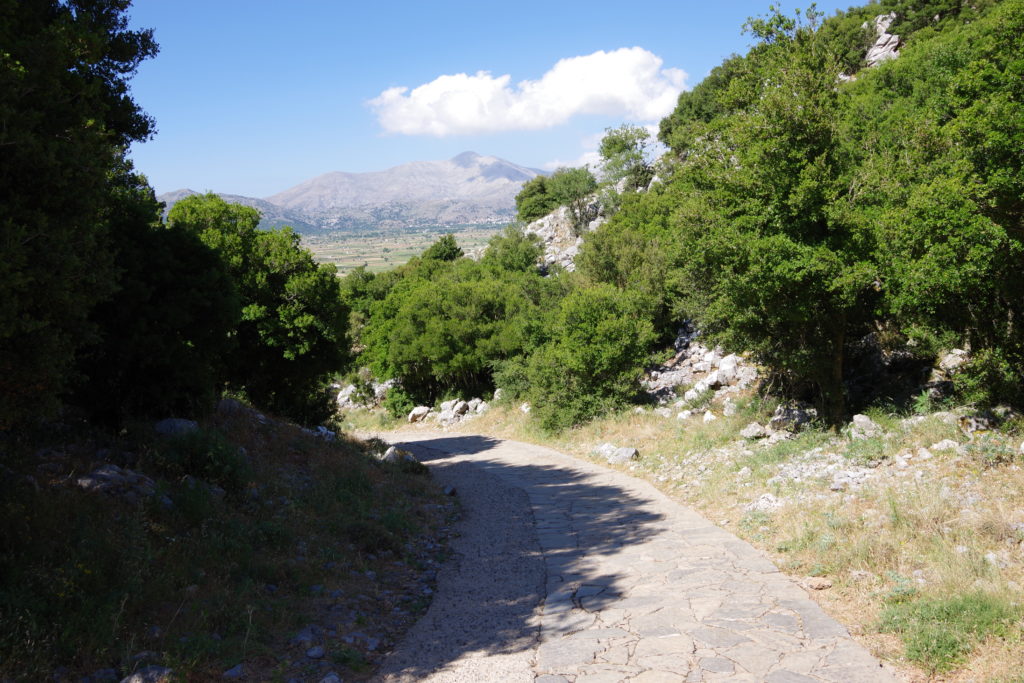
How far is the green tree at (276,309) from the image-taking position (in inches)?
773

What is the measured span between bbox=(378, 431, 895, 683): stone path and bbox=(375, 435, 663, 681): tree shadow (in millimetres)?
26

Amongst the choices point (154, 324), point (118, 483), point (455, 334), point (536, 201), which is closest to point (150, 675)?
point (118, 483)

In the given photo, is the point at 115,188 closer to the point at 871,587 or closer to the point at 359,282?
the point at 871,587

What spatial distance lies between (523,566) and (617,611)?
2270 millimetres

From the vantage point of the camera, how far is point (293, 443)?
46.0ft

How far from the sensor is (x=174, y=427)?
1086cm

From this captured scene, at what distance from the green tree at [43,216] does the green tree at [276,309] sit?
12.2 m

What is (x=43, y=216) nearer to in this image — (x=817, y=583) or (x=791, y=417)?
(x=817, y=583)

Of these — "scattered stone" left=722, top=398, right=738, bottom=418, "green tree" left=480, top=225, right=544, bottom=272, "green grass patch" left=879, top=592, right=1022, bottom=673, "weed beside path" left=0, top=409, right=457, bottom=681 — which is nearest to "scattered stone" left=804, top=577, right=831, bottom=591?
"green grass patch" left=879, top=592, right=1022, bottom=673

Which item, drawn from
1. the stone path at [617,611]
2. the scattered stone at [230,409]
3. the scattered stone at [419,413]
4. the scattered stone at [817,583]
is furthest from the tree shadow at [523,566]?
the scattered stone at [419,413]

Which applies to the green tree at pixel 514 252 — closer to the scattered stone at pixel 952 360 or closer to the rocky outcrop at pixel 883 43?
the rocky outcrop at pixel 883 43

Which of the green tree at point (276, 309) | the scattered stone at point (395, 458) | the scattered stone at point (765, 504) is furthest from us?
the green tree at point (276, 309)

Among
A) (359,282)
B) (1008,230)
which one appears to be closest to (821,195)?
(1008,230)

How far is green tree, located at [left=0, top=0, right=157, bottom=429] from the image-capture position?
6.08m
